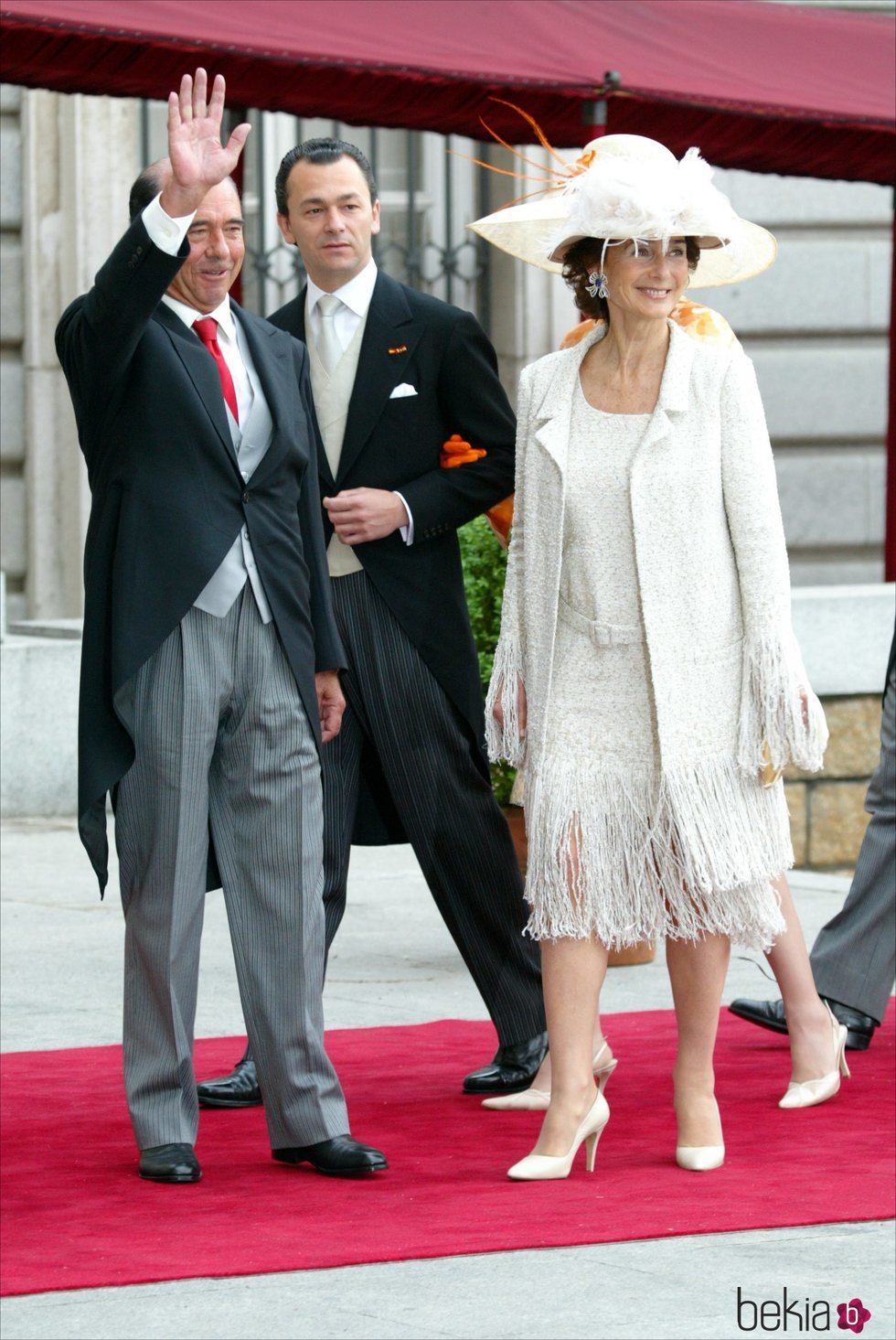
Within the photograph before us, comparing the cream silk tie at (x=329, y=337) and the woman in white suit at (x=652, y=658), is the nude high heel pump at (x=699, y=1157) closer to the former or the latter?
the woman in white suit at (x=652, y=658)

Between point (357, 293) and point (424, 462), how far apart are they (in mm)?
395

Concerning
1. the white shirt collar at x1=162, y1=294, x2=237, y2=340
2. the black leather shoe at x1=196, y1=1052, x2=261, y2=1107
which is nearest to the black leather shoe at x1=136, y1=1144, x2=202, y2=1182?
the black leather shoe at x1=196, y1=1052, x2=261, y2=1107

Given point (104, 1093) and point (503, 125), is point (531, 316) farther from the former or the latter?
point (104, 1093)

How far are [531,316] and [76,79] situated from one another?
4.60 meters

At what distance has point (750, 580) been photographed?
4.60m

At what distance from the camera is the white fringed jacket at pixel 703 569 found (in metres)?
4.56

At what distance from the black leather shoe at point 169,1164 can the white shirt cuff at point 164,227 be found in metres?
1.66

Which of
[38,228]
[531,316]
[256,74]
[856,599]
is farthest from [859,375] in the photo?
[256,74]

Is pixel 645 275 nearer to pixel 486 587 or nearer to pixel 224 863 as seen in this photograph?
pixel 224 863

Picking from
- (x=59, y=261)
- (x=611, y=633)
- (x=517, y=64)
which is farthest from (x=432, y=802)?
(x=59, y=261)

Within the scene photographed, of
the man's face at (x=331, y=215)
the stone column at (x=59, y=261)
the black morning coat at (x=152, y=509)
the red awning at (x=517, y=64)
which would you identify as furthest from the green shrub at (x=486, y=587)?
the stone column at (x=59, y=261)

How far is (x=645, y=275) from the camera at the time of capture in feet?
15.1

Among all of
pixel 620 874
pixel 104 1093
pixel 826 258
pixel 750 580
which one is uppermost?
pixel 826 258

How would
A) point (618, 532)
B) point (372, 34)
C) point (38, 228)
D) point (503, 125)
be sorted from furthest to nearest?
1. point (38, 228)
2. point (503, 125)
3. point (372, 34)
4. point (618, 532)
